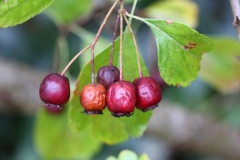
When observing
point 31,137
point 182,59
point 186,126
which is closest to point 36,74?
point 31,137

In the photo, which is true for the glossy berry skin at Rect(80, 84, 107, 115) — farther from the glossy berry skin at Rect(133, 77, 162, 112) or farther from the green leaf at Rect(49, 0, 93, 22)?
the green leaf at Rect(49, 0, 93, 22)

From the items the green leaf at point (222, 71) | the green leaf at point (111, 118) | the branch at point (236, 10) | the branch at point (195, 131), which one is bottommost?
the branch at point (195, 131)

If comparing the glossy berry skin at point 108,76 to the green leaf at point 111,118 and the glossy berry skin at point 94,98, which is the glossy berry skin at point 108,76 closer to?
the glossy berry skin at point 94,98

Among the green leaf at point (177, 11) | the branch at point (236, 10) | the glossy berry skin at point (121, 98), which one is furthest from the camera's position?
the green leaf at point (177, 11)

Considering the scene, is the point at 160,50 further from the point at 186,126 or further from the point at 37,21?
the point at 37,21

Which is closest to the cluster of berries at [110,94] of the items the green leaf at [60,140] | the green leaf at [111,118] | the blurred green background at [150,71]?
the green leaf at [111,118]

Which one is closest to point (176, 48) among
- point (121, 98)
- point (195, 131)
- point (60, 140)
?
point (121, 98)
